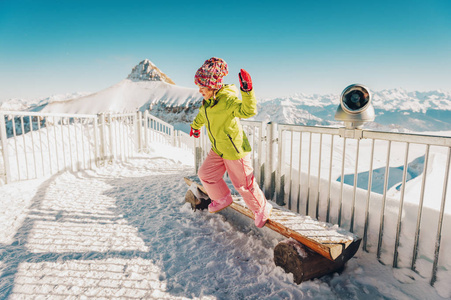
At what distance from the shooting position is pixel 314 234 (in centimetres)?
217

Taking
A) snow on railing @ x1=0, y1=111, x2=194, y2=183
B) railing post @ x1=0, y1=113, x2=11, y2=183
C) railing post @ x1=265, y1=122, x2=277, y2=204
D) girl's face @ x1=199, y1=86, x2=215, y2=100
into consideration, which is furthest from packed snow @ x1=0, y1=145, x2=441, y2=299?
girl's face @ x1=199, y1=86, x2=215, y2=100

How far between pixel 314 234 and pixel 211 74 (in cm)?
166

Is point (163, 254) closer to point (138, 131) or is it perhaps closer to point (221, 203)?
point (221, 203)

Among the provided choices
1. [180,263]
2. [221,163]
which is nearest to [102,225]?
[180,263]

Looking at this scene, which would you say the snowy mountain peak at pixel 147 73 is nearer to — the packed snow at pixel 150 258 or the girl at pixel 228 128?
the packed snow at pixel 150 258

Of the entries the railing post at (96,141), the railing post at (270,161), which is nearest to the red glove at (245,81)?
the railing post at (270,161)

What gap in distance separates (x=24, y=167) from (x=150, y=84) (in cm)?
9308

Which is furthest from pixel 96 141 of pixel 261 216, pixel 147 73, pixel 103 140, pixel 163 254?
pixel 147 73

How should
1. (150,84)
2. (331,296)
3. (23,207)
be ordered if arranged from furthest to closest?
(150,84)
(23,207)
(331,296)

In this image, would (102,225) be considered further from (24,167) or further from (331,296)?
(24,167)

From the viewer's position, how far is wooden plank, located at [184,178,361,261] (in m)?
1.99

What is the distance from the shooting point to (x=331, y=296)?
2.02 m

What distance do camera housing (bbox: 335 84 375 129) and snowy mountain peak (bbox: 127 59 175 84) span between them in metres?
124

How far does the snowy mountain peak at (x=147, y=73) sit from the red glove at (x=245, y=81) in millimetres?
124173
